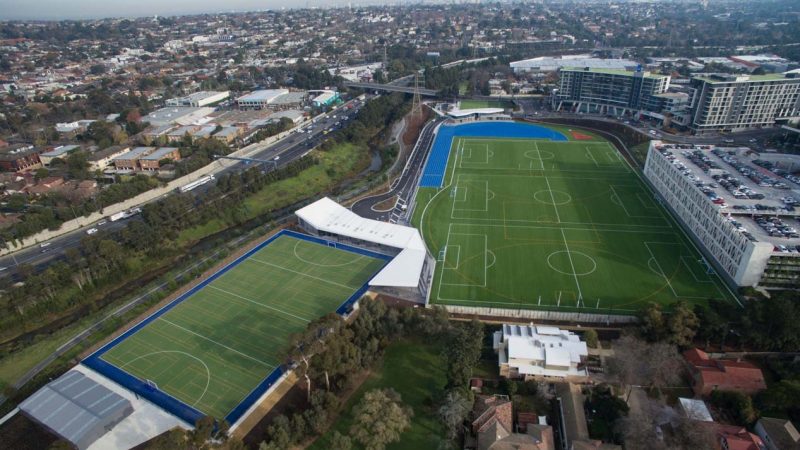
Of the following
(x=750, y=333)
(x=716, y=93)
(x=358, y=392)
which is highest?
(x=716, y=93)

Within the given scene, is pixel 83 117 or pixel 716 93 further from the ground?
pixel 716 93

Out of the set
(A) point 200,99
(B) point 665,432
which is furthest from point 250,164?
(B) point 665,432

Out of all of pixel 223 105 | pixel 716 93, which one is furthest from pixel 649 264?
pixel 223 105

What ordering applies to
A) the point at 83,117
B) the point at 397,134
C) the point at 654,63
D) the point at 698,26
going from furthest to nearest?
1. the point at 698,26
2. the point at 654,63
3. the point at 83,117
4. the point at 397,134

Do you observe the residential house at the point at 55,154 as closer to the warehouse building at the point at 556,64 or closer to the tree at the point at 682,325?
the tree at the point at 682,325

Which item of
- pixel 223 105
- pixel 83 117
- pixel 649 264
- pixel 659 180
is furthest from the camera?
pixel 223 105

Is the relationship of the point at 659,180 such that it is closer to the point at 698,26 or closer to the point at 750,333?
the point at 750,333

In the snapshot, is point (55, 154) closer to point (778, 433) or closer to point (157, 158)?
point (157, 158)
